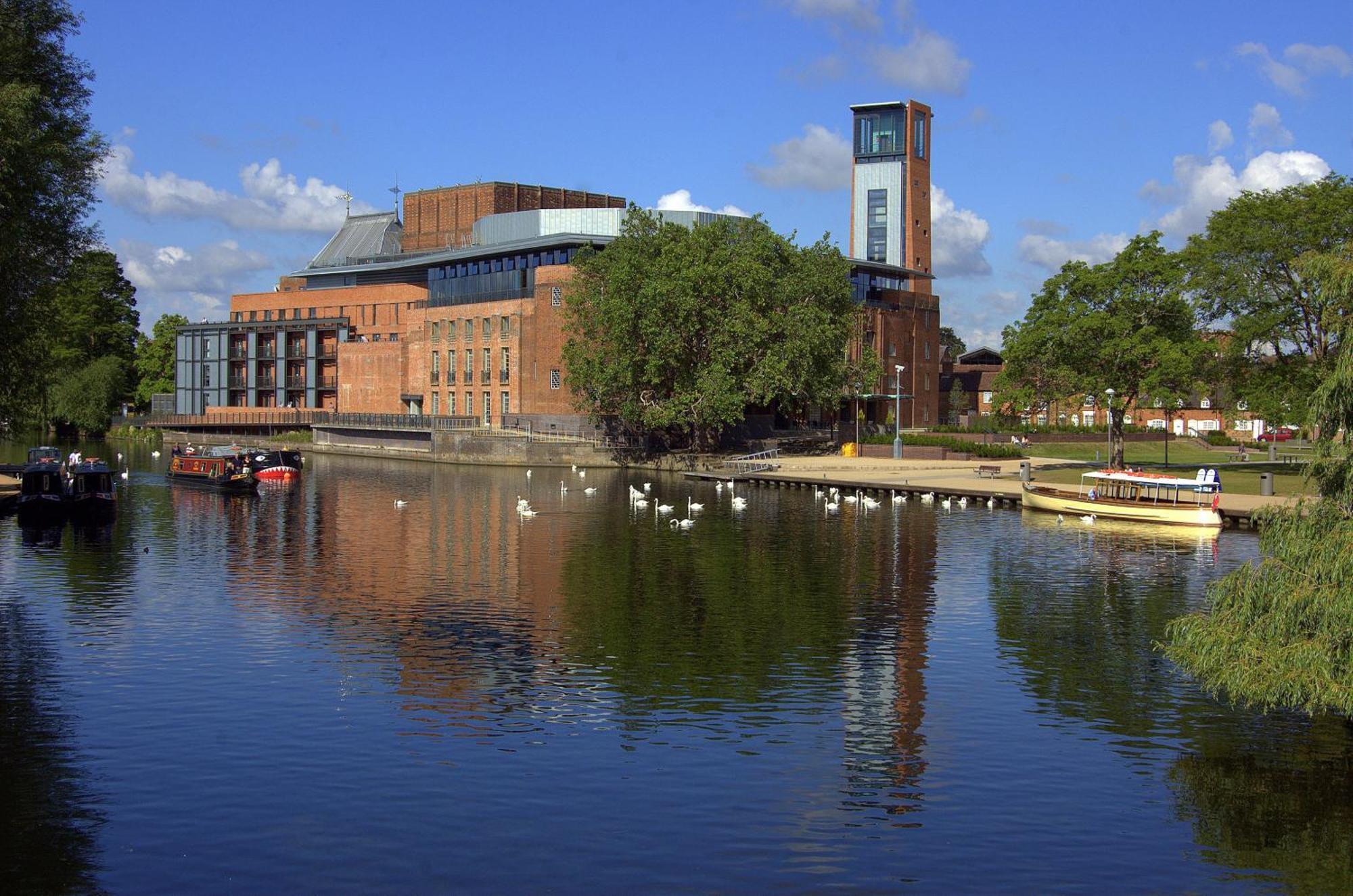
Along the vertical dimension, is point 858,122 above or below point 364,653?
above

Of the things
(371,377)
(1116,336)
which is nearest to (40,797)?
(1116,336)

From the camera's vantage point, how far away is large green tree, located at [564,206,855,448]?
316 feet

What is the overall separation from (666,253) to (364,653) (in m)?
71.0

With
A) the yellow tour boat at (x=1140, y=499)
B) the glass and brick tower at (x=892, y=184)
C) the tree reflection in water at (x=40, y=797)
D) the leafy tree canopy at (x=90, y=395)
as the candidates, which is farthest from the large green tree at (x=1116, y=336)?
the leafy tree canopy at (x=90, y=395)

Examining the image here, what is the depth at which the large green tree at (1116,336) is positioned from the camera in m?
82.3

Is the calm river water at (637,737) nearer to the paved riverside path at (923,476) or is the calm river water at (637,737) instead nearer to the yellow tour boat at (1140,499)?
the yellow tour boat at (1140,499)

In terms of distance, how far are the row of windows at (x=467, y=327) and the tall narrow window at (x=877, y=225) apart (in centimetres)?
6875

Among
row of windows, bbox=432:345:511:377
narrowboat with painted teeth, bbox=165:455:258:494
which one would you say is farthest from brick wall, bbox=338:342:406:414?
narrowboat with painted teeth, bbox=165:455:258:494

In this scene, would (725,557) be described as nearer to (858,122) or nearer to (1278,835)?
(1278,835)

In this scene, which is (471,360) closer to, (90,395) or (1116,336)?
(90,395)

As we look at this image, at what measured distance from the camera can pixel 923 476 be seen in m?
86.5

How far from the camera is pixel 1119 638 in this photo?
33656mm

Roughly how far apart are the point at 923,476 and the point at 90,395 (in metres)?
105

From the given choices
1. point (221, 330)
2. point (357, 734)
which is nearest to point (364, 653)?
point (357, 734)
